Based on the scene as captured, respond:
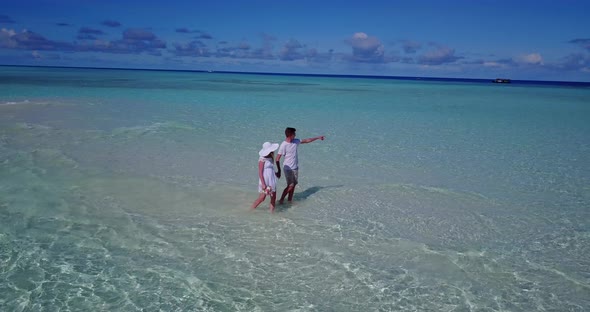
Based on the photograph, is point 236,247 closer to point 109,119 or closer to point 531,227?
point 531,227

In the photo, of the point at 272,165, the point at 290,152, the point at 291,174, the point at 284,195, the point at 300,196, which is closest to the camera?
the point at 272,165

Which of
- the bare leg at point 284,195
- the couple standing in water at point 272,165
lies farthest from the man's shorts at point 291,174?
the bare leg at point 284,195

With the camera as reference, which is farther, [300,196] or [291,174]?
[300,196]

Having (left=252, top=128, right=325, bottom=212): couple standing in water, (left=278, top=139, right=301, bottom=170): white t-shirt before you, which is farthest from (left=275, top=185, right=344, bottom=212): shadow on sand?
(left=278, top=139, right=301, bottom=170): white t-shirt

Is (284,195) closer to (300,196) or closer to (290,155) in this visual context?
(300,196)

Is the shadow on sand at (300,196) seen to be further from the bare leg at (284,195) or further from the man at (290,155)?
the man at (290,155)

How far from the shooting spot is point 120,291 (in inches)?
206

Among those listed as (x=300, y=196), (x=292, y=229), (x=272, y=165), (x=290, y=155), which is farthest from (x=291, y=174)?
(x=292, y=229)

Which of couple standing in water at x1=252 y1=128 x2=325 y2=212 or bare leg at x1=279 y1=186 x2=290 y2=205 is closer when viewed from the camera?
couple standing in water at x1=252 y1=128 x2=325 y2=212

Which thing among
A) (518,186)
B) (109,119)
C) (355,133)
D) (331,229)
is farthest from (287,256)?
(109,119)

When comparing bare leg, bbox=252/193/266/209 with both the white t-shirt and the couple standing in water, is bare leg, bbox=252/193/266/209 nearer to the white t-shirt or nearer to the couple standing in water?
the couple standing in water

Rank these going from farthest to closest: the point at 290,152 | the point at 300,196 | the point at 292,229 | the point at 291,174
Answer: the point at 300,196 < the point at 291,174 < the point at 290,152 < the point at 292,229

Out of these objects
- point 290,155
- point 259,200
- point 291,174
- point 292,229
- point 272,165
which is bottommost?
point 292,229

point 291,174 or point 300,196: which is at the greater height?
point 291,174
